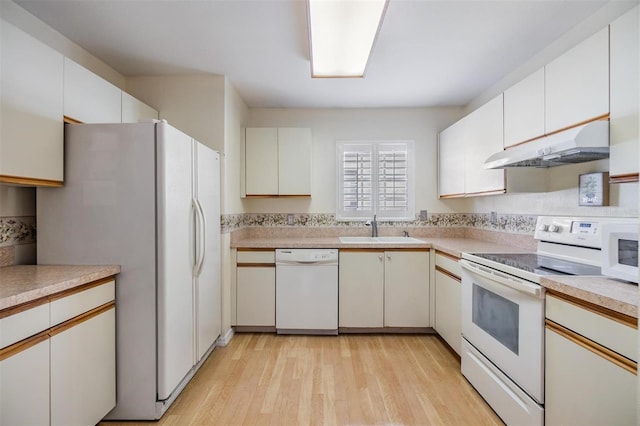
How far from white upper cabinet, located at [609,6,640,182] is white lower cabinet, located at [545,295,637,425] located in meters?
0.66

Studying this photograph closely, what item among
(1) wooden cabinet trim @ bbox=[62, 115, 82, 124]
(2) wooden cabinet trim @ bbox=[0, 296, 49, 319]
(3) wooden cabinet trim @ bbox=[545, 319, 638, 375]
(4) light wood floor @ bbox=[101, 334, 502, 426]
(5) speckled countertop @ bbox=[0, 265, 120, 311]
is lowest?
(4) light wood floor @ bbox=[101, 334, 502, 426]

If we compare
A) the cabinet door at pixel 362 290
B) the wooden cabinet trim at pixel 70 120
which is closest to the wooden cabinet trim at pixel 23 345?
the wooden cabinet trim at pixel 70 120

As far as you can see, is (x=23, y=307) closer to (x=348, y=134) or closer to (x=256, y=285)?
(x=256, y=285)

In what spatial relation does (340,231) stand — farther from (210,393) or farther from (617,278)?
(617,278)

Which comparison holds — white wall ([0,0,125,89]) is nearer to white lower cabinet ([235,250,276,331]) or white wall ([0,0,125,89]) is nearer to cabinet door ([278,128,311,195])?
cabinet door ([278,128,311,195])

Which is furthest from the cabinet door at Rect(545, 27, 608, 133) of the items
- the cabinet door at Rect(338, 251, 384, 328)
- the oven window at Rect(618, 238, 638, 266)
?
the cabinet door at Rect(338, 251, 384, 328)

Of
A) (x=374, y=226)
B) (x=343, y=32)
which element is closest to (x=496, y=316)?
(x=374, y=226)

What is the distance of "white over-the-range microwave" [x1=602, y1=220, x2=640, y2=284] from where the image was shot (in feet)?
3.93

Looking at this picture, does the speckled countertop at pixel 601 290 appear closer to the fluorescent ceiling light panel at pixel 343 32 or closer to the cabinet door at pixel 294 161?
the fluorescent ceiling light panel at pixel 343 32

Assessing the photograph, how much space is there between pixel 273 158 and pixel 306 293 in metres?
1.44

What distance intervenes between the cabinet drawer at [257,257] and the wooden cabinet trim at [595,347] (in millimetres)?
2105

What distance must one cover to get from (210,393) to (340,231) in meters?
2.00

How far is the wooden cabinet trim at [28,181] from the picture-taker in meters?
1.38

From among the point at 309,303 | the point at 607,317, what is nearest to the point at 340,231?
the point at 309,303
